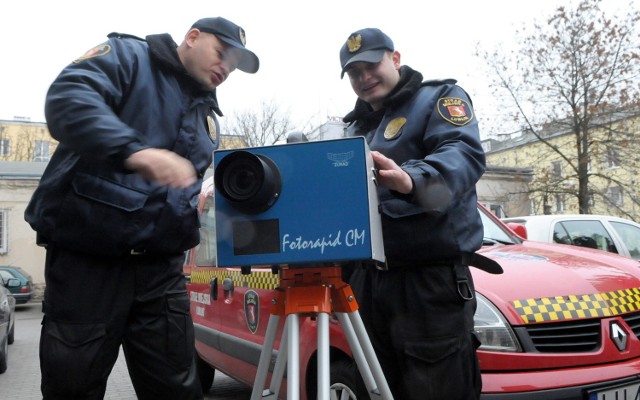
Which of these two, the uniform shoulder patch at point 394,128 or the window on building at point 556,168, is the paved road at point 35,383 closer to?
the uniform shoulder patch at point 394,128

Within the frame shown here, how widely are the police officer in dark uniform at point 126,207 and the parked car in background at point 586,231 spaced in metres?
5.65

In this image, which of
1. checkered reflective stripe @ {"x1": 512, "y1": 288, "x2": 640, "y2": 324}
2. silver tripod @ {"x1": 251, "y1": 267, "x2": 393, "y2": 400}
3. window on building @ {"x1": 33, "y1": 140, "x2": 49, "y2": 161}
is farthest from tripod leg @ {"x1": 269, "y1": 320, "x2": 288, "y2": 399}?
window on building @ {"x1": 33, "y1": 140, "x2": 49, "y2": 161}

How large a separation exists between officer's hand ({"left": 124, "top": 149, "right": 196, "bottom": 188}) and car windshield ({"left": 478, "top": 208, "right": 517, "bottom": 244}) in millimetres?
2804

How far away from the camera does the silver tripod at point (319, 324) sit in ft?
5.69

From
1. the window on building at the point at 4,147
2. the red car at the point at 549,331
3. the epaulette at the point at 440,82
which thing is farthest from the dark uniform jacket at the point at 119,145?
the window on building at the point at 4,147

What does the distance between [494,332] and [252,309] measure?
1.75 metres

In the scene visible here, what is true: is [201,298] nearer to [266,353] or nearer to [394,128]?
[266,353]

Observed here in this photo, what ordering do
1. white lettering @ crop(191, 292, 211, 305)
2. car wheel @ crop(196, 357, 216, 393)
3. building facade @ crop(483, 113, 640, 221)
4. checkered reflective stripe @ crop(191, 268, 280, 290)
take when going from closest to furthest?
checkered reflective stripe @ crop(191, 268, 280, 290), white lettering @ crop(191, 292, 211, 305), car wheel @ crop(196, 357, 216, 393), building facade @ crop(483, 113, 640, 221)

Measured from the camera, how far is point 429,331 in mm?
2012

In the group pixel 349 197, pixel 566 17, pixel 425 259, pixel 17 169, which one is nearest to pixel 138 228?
pixel 349 197

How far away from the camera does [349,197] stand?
1.63m

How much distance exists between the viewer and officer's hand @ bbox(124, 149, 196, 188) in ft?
5.08

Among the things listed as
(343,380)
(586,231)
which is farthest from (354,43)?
(586,231)

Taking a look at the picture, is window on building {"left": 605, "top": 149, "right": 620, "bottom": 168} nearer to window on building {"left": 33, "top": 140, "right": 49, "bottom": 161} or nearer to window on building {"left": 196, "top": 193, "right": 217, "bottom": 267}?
window on building {"left": 196, "top": 193, "right": 217, "bottom": 267}
